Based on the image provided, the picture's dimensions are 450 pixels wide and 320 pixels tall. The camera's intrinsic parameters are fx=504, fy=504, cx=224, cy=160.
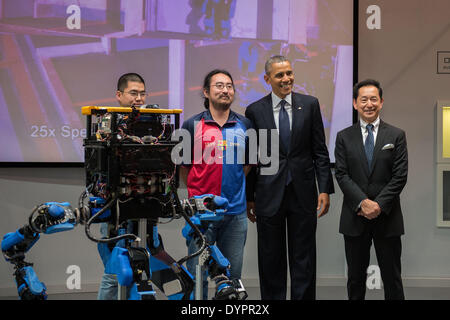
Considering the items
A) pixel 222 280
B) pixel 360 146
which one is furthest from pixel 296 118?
pixel 222 280

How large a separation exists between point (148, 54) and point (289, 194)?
1.90 m

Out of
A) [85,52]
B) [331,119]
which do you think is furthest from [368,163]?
[85,52]

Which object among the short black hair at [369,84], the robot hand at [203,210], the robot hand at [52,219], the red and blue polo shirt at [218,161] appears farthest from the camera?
the short black hair at [369,84]

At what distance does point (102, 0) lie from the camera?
4254 mm

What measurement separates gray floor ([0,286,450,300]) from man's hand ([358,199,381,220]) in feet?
4.38

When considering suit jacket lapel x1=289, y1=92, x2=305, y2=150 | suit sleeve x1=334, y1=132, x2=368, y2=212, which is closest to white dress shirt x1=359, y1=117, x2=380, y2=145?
suit sleeve x1=334, y1=132, x2=368, y2=212

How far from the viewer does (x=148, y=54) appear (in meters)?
4.33

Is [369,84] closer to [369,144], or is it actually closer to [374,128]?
[374,128]

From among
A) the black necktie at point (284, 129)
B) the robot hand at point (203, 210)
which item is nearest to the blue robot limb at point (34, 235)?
the robot hand at point (203, 210)

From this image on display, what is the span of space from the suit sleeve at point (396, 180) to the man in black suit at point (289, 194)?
0.35 meters

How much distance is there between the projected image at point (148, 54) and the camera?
4.20m

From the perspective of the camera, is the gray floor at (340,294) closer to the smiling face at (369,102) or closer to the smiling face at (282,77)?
the smiling face at (369,102)

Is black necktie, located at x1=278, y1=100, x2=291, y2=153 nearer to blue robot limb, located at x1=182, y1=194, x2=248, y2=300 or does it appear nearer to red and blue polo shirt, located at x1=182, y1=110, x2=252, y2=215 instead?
red and blue polo shirt, located at x1=182, y1=110, x2=252, y2=215
